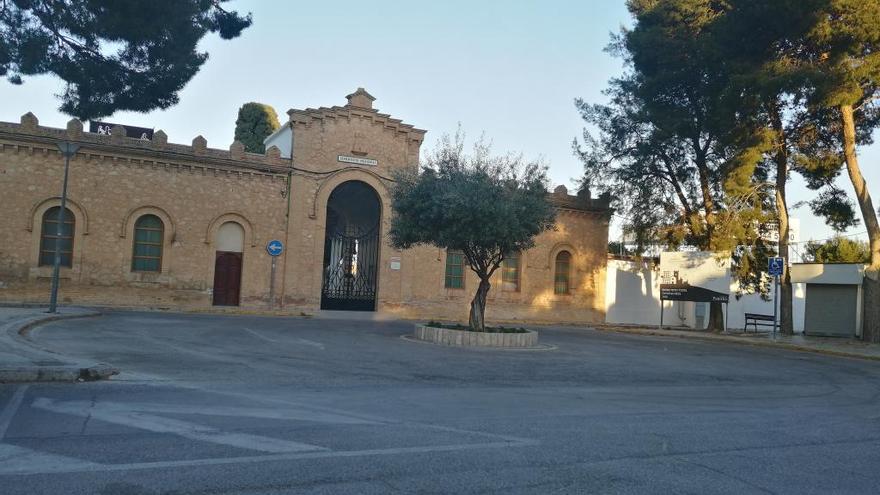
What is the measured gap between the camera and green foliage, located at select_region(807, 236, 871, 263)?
48.1m

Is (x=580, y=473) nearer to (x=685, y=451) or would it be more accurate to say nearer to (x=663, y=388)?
(x=685, y=451)

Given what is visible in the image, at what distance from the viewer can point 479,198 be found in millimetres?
18031

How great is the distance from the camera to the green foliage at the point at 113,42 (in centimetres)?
1196

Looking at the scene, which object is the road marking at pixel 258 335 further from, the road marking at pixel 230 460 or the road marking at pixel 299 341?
the road marking at pixel 230 460

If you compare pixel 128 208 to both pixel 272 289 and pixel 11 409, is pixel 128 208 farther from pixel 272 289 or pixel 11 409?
pixel 11 409

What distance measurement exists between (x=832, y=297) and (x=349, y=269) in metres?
19.5

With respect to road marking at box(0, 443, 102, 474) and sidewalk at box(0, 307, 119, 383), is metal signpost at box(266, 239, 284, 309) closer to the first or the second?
sidewalk at box(0, 307, 119, 383)

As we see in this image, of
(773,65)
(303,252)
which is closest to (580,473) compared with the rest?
(773,65)

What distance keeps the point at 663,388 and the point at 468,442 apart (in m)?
6.47

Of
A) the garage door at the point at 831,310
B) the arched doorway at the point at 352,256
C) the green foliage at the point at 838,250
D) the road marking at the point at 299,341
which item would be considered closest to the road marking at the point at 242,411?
the road marking at the point at 299,341

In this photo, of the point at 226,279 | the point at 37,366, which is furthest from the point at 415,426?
the point at 226,279

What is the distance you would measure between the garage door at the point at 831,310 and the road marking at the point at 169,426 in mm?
26584

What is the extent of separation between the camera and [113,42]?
1259cm

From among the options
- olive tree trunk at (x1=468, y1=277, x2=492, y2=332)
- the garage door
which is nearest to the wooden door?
olive tree trunk at (x1=468, y1=277, x2=492, y2=332)
